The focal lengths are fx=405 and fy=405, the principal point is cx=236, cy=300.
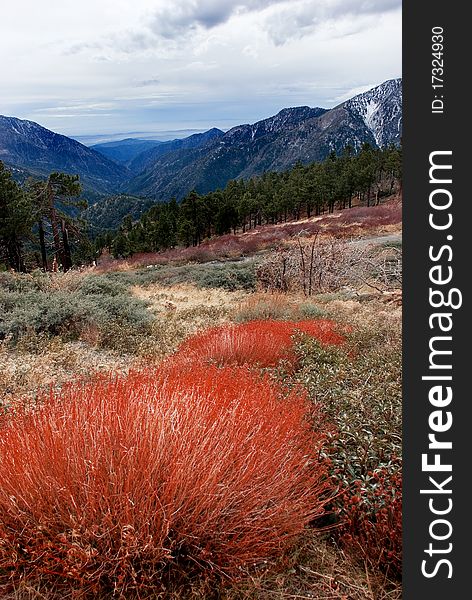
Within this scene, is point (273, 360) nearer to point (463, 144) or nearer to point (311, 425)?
point (311, 425)

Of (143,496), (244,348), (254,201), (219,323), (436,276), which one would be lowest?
(219,323)

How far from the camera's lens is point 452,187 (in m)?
1.91

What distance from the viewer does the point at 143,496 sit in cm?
195

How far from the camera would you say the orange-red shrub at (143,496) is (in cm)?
185

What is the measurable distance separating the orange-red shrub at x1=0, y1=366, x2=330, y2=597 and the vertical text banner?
65 cm

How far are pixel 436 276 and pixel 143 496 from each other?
1737mm

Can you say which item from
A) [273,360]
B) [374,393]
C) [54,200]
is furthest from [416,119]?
[54,200]

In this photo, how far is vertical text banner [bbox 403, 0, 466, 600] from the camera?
174 centimetres

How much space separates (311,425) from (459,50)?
2640 mm

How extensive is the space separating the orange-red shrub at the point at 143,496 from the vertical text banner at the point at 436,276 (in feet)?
2.14

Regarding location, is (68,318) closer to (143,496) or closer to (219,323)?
(219,323)

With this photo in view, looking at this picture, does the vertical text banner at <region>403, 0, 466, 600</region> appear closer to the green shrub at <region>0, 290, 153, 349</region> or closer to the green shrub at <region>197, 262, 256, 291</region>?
the green shrub at <region>0, 290, 153, 349</region>

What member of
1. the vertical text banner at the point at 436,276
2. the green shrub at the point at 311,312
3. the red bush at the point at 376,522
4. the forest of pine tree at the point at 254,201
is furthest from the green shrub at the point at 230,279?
the forest of pine tree at the point at 254,201

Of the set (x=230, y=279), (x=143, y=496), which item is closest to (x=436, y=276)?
(x=143, y=496)
